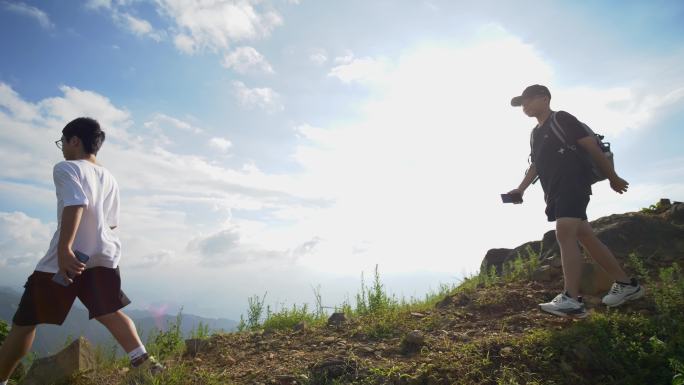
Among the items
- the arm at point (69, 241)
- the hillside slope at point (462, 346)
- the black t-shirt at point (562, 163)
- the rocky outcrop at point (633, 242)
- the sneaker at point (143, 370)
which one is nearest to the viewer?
the arm at point (69, 241)

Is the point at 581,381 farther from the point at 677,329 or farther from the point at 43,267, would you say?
the point at 43,267

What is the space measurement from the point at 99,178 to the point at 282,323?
294 cm

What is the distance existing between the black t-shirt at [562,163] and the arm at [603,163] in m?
0.07

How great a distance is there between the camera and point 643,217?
6.73 metres

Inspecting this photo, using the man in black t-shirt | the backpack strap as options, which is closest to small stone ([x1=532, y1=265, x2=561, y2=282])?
the man in black t-shirt

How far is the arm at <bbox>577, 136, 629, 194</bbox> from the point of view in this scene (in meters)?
4.12

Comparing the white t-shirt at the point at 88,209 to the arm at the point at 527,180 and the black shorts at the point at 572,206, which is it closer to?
the black shorts at the point at 572,206

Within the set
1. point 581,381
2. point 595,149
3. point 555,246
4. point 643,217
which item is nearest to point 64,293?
point 581,381

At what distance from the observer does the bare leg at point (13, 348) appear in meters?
3.14

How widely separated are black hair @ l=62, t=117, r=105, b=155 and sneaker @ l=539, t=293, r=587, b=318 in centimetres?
464

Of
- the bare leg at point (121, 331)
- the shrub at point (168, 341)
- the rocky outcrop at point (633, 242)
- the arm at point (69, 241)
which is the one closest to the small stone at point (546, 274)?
the rocky outcrop at point (633, 242)

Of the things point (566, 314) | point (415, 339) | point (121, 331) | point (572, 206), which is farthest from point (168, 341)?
point (572, 206)

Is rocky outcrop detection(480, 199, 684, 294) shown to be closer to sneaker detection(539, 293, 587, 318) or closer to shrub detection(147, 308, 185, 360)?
sneaker detection(539, 293, 587, 318)

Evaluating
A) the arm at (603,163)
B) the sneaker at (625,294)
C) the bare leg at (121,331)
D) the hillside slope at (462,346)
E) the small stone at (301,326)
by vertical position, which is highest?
the arm at (603,163)
